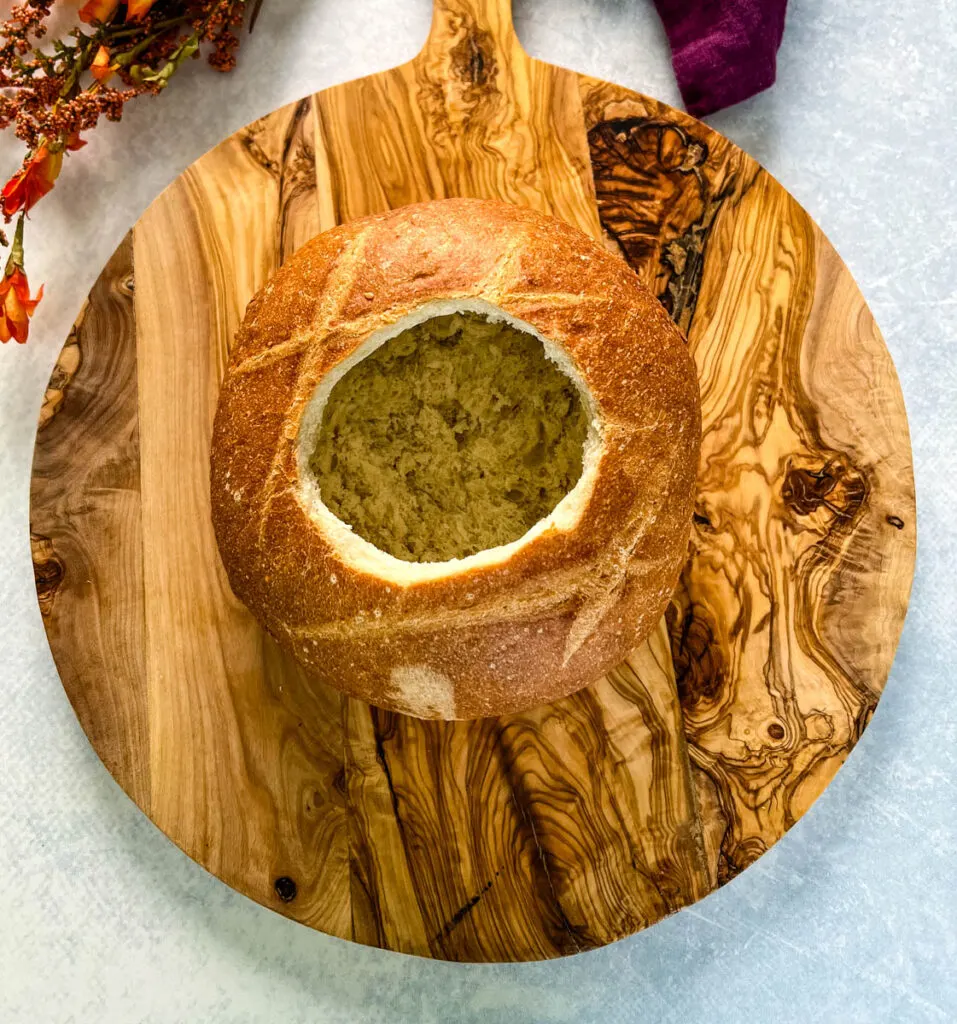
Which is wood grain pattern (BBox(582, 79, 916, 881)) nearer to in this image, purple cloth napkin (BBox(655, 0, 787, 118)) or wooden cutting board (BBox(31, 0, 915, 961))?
wooden cutting board (BBox(31, 0, 915, 961))

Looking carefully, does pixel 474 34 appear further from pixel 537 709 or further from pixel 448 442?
pixel 537 709

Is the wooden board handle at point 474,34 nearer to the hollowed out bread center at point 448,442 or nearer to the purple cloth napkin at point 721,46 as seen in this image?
the purple cloth napkin at point 721,46

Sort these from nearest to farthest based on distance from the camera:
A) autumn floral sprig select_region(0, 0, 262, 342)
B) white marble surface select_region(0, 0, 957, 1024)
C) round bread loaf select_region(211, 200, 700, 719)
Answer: round bread loaf select_region(211, 200, 700, 719) < autumn floral sprig select_region(0, 0, 262, 342) < white marble surface select_region(0, 0, 957, 1024)

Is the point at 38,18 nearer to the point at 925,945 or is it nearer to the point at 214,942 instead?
the point at 214,942

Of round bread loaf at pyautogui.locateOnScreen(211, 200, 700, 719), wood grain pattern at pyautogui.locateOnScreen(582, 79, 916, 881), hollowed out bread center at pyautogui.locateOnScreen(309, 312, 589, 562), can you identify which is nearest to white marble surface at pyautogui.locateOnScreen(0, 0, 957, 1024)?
wood grain pattern at pyautogui.locateOnScreen(582, 79, 916, 881)

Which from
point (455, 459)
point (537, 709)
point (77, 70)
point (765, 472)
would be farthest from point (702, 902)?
point (77, 70)

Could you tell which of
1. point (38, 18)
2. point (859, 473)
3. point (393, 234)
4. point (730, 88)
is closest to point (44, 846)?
point (393, 234)

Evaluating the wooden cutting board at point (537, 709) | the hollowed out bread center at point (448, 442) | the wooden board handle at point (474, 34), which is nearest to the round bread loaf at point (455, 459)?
the hollowed out bread center at point (448, 442)
